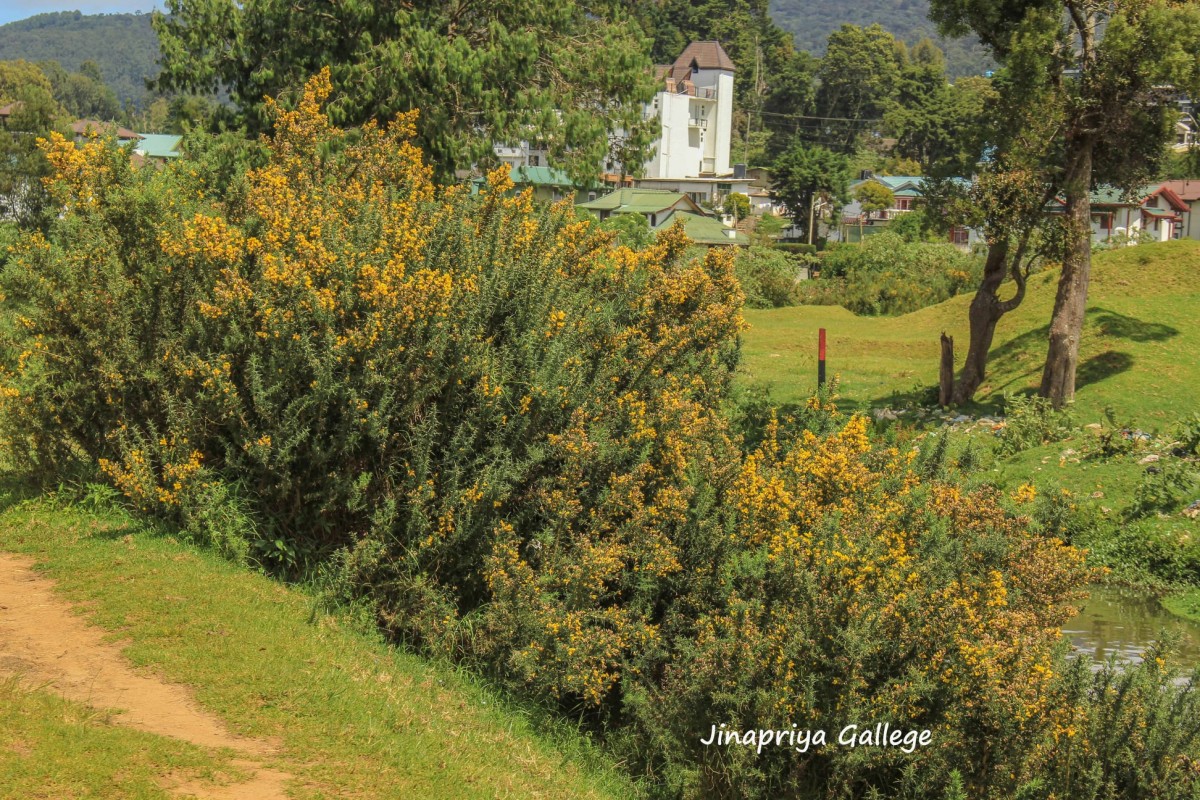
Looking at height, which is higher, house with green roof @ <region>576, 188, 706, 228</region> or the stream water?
house with green roof @ <region>576, 188, 706, 228</region>

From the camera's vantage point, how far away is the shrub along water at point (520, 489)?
7922 millimetres

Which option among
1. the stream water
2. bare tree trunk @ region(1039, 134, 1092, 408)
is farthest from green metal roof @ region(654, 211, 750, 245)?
the stream water

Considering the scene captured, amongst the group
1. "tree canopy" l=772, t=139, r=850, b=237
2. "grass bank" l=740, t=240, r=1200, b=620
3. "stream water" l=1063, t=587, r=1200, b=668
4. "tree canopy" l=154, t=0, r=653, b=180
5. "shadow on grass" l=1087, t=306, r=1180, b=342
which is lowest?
"stream water" l=1063, t=587, r=1200, b=668

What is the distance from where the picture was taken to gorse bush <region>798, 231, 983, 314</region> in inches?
1506

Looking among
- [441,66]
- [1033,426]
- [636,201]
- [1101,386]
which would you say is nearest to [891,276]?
[1101,386]

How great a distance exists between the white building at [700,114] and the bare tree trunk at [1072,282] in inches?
2647

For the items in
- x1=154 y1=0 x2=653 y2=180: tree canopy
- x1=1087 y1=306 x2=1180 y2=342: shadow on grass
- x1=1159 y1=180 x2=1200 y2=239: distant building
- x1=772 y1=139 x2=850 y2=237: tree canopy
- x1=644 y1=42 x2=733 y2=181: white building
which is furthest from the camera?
x1=644 y1=42 x2=733 y2=181: white building

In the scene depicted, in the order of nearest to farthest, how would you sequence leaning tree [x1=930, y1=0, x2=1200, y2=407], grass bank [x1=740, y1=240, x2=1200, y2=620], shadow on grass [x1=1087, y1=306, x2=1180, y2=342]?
grass bank [x1=740, y1=240, x2=1200, y2=620] < leaning tree [x1=930, y1=0, x2=1200, y2=407] < shadow on grass [x1=1087, y1=306, x2=1180, y2=342]

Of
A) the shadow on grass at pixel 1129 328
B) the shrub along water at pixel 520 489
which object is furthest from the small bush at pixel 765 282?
the shrub along water at pixel 520 489

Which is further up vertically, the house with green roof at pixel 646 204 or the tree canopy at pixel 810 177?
the tree canopy at pixel 810 177

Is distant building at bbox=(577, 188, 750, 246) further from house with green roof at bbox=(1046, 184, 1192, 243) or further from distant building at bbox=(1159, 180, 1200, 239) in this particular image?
distant building at bbox=(1159, 180, 1200, 239)

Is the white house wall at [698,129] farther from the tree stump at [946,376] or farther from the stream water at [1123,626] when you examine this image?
the stream water at [1123,626]

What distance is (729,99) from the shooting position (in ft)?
311

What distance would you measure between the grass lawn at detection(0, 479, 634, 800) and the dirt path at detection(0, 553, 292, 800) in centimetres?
11
